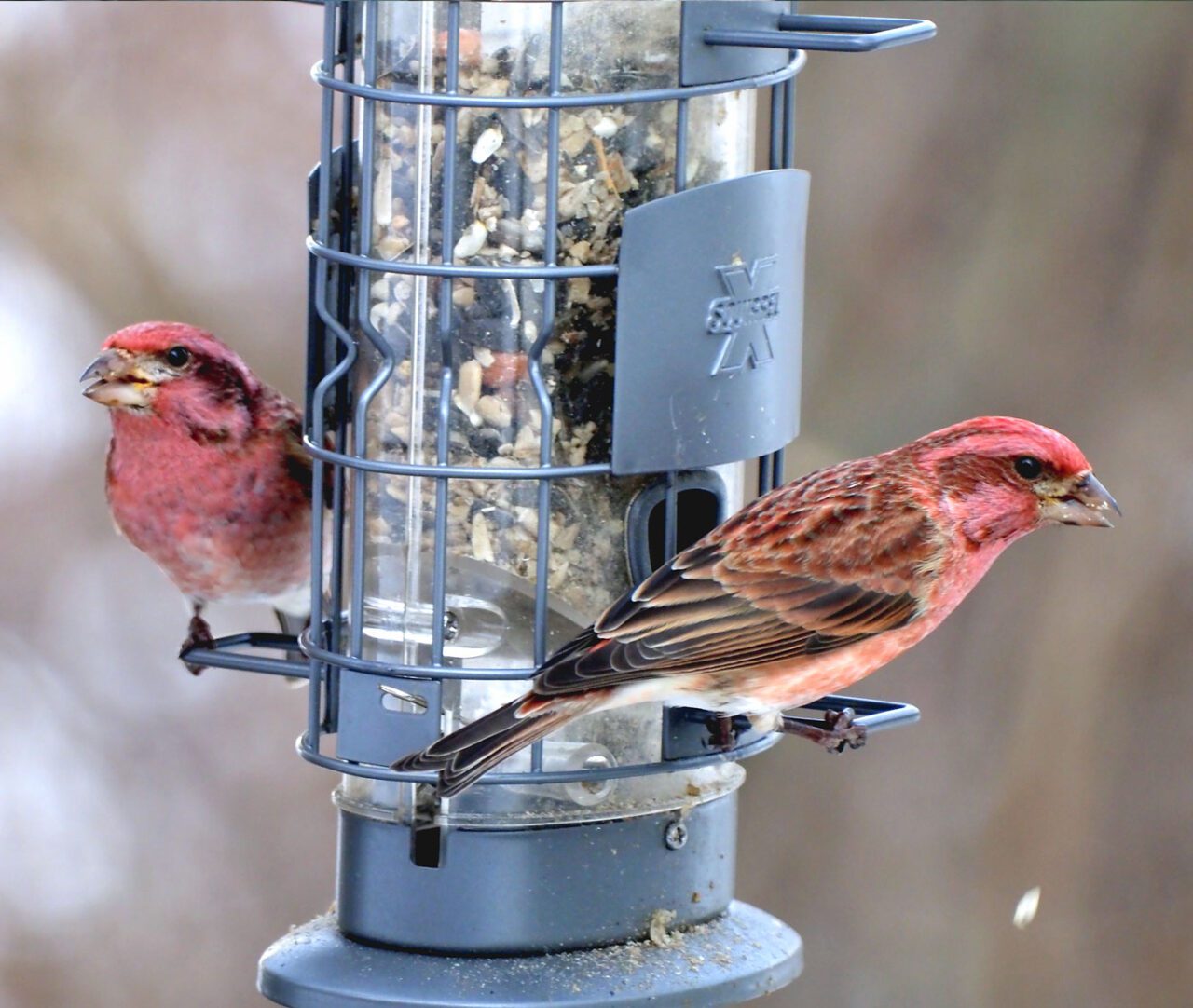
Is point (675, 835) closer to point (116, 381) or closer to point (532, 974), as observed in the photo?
point (532, 974)

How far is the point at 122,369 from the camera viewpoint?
6430mm

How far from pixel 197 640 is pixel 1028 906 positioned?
4.37 m

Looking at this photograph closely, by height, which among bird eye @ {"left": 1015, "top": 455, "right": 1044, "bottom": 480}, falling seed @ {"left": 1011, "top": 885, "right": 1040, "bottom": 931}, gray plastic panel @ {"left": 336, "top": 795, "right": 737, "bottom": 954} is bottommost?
falling seed @ {"left": 1011, "top": 885, "right": 1040, "bottom": 931}

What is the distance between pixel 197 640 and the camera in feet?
21.9

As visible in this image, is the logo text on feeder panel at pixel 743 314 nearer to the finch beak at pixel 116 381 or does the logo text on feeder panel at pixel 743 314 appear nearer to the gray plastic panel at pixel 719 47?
the gray plastic panel at pixel 719 47

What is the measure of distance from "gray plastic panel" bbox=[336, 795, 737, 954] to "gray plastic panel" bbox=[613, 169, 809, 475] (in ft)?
3.27

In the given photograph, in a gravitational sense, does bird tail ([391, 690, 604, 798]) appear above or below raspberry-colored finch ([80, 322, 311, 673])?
below

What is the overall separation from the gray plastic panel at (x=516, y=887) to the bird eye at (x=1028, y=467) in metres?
1.29

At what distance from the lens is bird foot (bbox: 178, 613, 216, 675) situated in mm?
6559

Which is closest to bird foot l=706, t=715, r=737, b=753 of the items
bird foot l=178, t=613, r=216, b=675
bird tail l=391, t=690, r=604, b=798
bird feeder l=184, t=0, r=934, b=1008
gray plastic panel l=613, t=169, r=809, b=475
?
bird feeder l=184, t=0, r=934, b=1008

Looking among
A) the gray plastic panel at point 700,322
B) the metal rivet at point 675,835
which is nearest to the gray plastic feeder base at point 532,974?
the metal rivet at point 675,835

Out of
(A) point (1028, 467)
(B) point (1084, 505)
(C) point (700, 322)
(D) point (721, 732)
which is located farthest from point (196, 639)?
(B) point (1084, 505)

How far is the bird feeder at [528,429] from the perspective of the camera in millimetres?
5742

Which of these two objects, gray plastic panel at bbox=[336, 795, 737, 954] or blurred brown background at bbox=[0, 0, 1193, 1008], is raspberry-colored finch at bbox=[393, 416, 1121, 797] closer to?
gray plastic panel at bbox=[336, 795, 737, 954]
